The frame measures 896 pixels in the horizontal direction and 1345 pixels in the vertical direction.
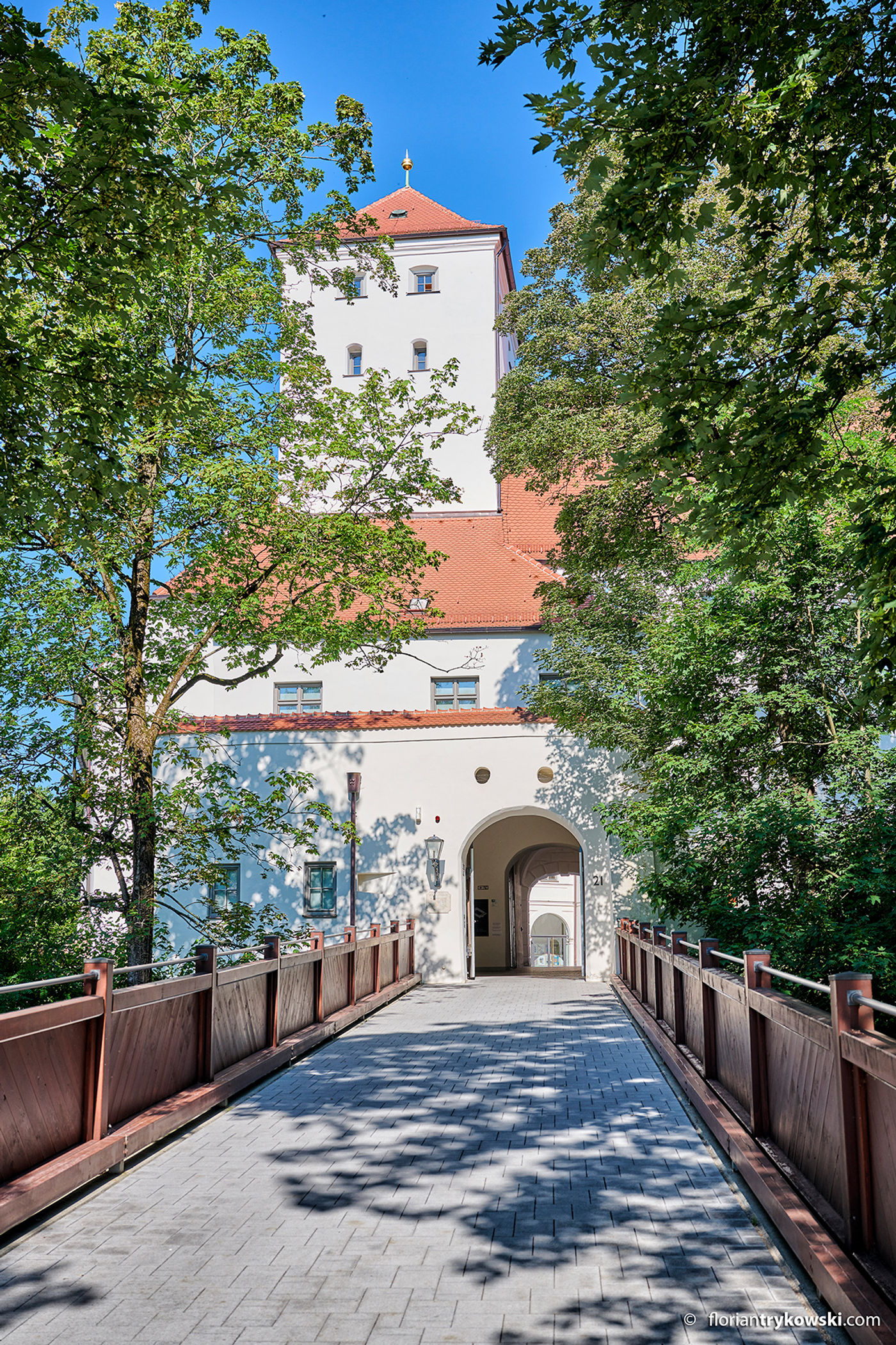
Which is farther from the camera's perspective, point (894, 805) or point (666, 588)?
point (666, 588)

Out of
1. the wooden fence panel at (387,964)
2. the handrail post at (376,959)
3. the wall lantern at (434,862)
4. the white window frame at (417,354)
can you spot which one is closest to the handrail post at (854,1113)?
the handrail post at (376,959)

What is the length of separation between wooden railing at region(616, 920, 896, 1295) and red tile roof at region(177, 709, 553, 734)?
617 inches

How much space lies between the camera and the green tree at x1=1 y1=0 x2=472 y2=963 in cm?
1474

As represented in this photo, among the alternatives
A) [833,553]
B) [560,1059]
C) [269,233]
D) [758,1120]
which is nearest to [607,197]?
[758,1120]

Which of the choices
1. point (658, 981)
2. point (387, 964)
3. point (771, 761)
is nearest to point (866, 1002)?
point (658, 981)

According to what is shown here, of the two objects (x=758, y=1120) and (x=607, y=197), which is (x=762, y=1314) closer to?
(x=758, y=1120)

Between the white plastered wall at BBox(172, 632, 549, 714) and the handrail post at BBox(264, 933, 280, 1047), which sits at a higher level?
the white plastered wall at BBox(172, 632, 549, 714)

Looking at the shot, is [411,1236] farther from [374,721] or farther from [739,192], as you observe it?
[374,721]

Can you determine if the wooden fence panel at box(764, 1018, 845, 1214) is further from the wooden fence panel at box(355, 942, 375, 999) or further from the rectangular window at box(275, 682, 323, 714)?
the rectangular window at box(275, 682, 323, 714)

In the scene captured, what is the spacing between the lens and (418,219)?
38156mm

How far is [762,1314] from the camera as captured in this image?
4.21m

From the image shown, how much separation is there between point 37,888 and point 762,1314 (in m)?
13.4

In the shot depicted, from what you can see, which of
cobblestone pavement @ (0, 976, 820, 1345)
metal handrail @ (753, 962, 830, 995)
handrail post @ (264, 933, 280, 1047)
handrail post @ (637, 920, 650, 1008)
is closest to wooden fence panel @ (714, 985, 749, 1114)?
metal handrail @ (753, 962, 830, 995)

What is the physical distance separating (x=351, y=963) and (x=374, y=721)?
10182mm
